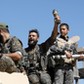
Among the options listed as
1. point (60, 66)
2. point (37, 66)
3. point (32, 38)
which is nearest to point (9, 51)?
point (37, 66)

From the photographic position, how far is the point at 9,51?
514 centimetres

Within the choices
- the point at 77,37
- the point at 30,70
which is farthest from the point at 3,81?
the point at 77,37

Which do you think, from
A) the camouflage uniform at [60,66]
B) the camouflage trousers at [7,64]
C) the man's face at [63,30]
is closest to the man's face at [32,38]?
the camouflage uniform at [60,66]

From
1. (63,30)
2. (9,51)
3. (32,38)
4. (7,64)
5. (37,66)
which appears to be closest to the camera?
(7,64)

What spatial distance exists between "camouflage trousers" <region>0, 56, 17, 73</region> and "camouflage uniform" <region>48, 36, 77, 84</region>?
1943 millimetres

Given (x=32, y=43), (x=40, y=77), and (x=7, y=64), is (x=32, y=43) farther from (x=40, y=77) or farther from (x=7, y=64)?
(x=7, y=64)

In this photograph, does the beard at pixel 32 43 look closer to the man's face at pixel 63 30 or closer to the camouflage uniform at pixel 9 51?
the man's face at pixel 63 30

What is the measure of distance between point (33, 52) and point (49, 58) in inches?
15.8

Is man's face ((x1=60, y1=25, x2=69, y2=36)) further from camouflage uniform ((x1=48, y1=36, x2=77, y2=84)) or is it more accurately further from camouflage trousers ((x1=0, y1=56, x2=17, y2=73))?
camouflage trousers ((x1=0, y1=56, x2=17, y2=73))

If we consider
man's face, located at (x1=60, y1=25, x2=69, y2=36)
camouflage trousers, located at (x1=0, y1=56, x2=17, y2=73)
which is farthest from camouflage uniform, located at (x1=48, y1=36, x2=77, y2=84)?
camouflage trousers, located at (x1=0, y1=56, x2=17, y2=73)

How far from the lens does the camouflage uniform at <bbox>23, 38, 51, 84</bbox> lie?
639 centimetres

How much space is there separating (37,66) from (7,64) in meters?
1.86

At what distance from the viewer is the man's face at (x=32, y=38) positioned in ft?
21.5

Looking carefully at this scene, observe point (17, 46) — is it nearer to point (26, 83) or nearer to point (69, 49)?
point (26, 83)
